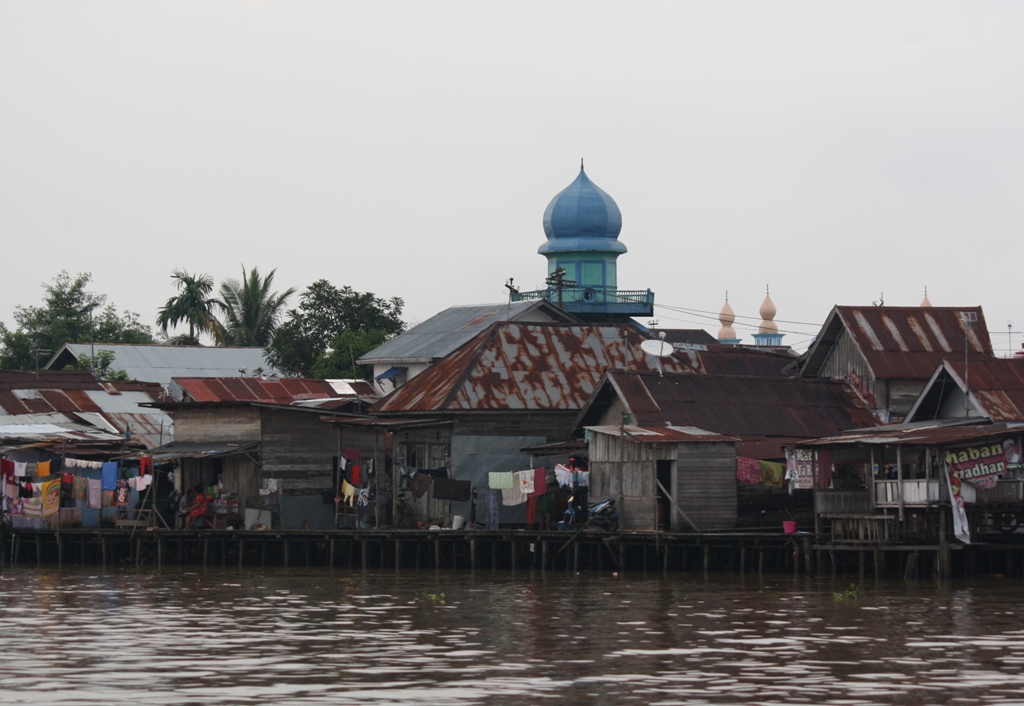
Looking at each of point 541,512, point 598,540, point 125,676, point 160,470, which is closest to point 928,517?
point 598,540

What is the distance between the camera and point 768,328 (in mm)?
116812

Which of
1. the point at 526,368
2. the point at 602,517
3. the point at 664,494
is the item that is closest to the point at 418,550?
the point at 602,517

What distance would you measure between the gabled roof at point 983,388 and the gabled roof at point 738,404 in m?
3.71

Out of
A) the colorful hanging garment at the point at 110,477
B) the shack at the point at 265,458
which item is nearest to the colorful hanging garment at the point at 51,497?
the colorful hanging garment at the point at 110,477

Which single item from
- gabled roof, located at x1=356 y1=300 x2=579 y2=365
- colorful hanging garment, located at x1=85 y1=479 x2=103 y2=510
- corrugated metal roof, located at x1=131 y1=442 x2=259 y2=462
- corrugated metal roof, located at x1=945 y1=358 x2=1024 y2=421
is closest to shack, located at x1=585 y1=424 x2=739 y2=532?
corrugated metal roof, located at x1=945 y1=358 x2=1024 y2=421

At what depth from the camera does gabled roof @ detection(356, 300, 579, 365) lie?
188 ft

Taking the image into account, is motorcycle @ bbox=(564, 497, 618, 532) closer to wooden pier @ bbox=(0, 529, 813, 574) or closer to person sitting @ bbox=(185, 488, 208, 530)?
wooden pier @ bbox=(0, 529, 813, 574)

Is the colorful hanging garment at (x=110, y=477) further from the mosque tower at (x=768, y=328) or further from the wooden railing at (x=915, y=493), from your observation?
the mosque tower at (x=768, y=328)

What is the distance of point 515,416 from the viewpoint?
4453 cm

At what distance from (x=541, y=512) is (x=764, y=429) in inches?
223

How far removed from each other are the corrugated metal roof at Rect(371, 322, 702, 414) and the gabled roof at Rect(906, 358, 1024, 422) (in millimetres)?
9644

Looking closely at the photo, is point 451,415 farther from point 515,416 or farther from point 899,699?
point 899,699

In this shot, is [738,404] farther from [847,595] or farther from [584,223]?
[584,223]

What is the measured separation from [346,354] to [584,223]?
470 inches
